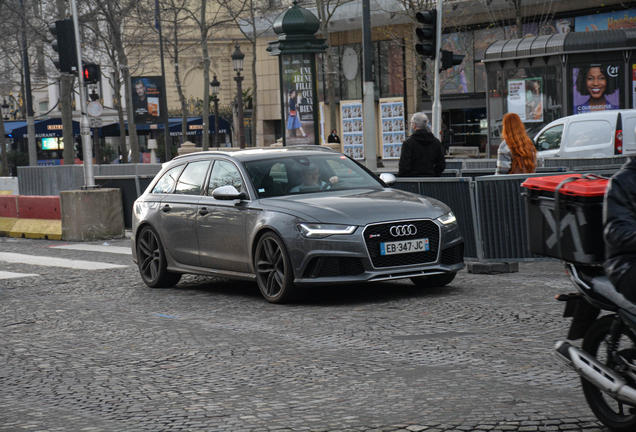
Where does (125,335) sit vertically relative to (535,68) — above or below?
below

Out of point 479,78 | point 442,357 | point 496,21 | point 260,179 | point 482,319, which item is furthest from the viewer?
point 479,78

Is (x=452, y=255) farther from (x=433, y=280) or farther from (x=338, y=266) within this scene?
(x=338, y=266)

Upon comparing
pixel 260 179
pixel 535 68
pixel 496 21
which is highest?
pixel 496 21

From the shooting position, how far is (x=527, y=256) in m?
10.2

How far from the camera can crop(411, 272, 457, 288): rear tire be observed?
29.6 feet

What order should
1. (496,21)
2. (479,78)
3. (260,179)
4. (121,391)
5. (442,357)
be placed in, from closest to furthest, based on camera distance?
(121,391) < (442,357) < (260,179) < (496,21) < (479,78)

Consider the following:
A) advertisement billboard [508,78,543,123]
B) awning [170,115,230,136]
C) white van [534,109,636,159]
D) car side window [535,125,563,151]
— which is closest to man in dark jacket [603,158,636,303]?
white van [534,109,636,159]

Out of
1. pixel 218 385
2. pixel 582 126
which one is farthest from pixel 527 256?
pixel 582 126

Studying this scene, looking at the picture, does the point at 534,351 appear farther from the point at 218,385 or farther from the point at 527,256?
the point at 527,256

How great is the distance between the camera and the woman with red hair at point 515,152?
10305 mm

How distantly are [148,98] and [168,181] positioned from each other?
2998 centimetres

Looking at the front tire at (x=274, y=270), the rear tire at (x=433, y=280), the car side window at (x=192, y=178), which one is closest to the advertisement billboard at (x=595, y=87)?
the car side window at (x=192, y=178)

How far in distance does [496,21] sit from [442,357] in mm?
32922

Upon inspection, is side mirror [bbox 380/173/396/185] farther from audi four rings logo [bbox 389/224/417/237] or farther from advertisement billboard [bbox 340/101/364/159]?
advertisement billboard [bbox 340/101/364/159]
